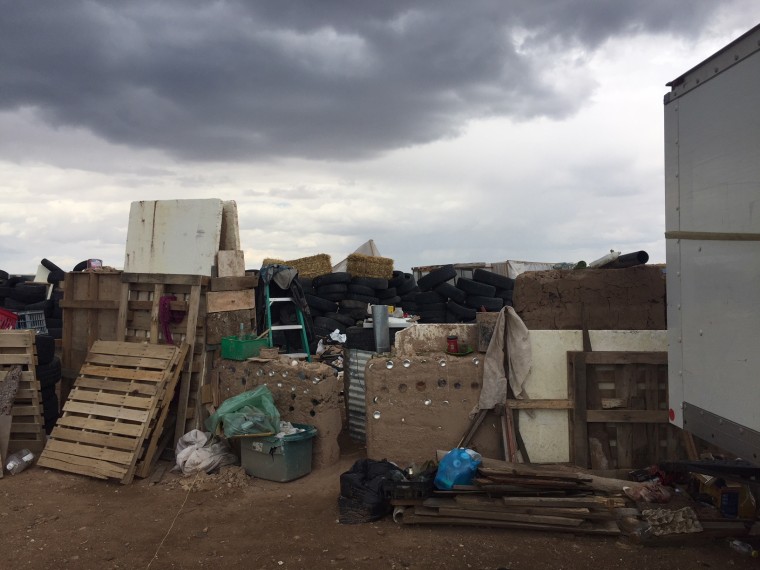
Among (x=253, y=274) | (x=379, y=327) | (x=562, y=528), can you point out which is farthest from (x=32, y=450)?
(x=562, y=528)

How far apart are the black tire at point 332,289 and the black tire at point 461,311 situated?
2677mm

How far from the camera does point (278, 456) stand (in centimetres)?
735

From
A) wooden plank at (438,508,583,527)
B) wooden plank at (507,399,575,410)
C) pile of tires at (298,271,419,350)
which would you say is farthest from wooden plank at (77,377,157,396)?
pile of tires at (298,271,419,350)

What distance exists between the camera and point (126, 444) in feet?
25.3

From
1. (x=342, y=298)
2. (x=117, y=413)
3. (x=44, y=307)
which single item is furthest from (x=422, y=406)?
(x=44, y=307)

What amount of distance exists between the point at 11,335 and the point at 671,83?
8.59 metres

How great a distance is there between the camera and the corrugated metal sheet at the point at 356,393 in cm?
862

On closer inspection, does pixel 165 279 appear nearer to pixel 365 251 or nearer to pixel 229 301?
pixel 229 301

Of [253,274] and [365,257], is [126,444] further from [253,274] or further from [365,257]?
[365,257]

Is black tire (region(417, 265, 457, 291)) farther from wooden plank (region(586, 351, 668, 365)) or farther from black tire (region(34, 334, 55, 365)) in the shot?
black tire (region(34, 334, 55, 365))

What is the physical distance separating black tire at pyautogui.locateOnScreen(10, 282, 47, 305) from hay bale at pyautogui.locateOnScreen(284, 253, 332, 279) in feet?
20.3

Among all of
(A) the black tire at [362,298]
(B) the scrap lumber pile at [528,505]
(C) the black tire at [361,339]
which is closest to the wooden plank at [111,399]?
(C) the black tire at [361,339]

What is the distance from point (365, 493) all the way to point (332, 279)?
949 centimetres

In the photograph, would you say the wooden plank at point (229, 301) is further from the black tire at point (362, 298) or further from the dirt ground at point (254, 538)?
the black tire at point (362, 298)
